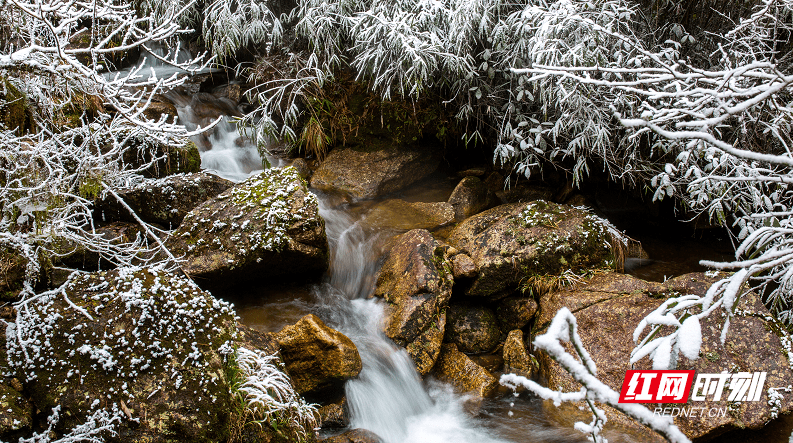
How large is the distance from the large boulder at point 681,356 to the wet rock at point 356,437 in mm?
1720

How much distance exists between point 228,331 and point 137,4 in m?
7.16

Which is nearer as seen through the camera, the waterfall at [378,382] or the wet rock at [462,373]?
the waterfall at [378,382]

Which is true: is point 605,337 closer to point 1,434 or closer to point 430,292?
point 430,292

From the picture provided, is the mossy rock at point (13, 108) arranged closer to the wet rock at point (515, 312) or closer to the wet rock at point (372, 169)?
the wet rock at point (372, 169)

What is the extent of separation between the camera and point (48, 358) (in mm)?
2566

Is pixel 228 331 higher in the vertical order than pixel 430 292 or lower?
higher

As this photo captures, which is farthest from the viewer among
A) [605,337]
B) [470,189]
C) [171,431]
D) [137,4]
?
[137,4]

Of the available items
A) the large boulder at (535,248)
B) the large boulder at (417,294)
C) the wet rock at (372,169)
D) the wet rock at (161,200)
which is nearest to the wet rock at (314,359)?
the large boulder at (417,294)

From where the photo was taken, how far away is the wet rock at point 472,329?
466 cm

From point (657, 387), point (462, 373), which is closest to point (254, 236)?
point (462, 373)

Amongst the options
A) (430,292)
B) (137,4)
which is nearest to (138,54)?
(137,4)

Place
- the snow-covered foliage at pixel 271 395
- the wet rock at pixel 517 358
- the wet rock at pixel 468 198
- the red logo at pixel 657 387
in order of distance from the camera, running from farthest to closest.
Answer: the wet rock at pixel 468 198
the wet rock at pixel 517 358
the snow-covered foliage at pixel 271 395
the red logo at pixel 657 387

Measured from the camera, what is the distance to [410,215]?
6.09 metres

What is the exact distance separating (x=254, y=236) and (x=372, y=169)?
266 cm
